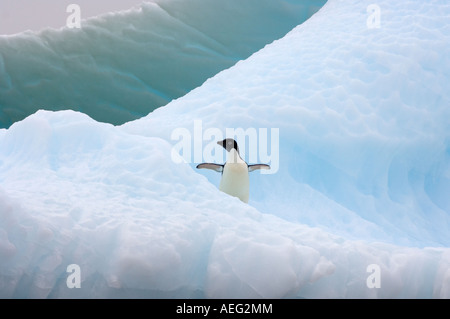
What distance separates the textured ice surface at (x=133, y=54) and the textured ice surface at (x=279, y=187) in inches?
152

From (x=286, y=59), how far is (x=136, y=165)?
3.63 m

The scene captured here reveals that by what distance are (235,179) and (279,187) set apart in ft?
3.13

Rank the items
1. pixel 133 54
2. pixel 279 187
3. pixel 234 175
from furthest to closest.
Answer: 1. pixel 133 54
2. pixel 279 187
3. pixel 234 175

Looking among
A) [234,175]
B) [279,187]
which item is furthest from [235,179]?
[279,187]

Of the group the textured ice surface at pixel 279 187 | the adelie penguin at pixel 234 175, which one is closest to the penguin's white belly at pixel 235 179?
the adelie penguin at pixel 234 175

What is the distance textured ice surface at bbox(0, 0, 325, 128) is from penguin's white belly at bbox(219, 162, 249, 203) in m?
7.20

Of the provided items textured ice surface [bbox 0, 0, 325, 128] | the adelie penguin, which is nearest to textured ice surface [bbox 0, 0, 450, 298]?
the adelie penguin

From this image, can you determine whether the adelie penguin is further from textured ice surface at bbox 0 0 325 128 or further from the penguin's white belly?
textured ice surface at bbox 0 0 325 128

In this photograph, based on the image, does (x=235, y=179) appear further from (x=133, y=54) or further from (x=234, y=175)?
(x=133, y=54)

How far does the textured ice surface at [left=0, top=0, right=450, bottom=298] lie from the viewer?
2328 mm

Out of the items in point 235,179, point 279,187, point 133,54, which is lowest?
point 235,179

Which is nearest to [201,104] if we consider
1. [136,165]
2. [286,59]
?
[286,59]

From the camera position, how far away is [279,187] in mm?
5098
